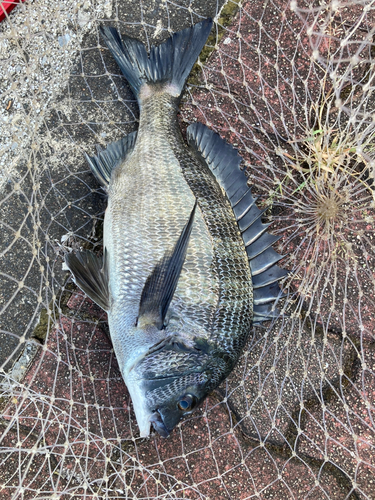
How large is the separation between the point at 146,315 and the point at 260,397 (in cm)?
82

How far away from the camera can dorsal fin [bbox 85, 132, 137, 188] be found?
2043 millimetres

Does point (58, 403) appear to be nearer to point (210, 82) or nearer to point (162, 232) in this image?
point (162, 232)

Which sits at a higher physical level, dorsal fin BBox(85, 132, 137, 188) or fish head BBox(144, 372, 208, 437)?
dorsal fin BBox(85, 132, 137, 188)

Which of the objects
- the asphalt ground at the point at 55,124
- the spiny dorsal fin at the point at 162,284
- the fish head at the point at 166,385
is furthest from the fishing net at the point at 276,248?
the spiny dorsal fin at the point at 162,284

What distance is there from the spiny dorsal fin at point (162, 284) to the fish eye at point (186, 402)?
12.9 inches

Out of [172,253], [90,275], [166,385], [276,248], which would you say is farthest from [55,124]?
[166,385]

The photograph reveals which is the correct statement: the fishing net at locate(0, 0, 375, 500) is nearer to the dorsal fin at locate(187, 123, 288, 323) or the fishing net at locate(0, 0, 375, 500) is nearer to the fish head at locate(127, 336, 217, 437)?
the dorsal fin at locate(187, 123, 288, 323)

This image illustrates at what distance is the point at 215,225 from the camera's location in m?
1.88

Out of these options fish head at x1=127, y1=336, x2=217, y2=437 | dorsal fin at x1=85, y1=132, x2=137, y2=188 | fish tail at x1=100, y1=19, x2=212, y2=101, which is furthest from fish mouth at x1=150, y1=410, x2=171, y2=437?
fish tail at x1=100, y1=19, x2=212, y2=101

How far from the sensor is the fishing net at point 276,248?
6.64ft

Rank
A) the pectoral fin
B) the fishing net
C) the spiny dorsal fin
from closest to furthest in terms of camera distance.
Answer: the spiny dorsal fin < the pectoral fin < the fishing net

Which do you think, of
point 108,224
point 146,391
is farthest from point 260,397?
point 108,224

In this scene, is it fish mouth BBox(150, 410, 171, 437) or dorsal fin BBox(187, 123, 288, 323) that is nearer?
fish mouth BBox(150, 410, 171, 437)

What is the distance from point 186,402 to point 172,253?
66 centimetres
